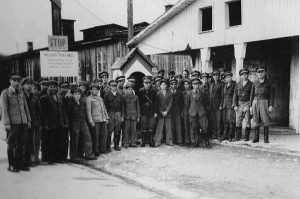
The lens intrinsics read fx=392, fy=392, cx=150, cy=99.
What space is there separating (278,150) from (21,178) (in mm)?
6153

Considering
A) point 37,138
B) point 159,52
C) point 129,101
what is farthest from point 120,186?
point 159,52

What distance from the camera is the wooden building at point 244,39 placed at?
12016 millimetres

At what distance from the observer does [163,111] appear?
11.1 m

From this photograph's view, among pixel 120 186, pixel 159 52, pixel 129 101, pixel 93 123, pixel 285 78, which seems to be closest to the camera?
pixel 120 186

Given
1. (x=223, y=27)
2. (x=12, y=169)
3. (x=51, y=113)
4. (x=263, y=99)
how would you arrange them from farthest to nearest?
(x=223, y=27) → (x=263, y=99) → (x=51, y=113) → (x=12, y=169)

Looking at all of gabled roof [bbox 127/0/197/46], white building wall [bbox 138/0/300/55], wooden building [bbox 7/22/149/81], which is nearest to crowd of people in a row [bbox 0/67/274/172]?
white building wall [bbox 138/0/300/55]

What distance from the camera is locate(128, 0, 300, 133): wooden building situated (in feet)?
39.4

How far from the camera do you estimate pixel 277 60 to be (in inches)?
542

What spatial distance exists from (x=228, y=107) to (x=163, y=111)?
1.88m

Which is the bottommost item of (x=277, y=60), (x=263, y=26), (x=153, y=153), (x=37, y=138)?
(x=153, y=153)

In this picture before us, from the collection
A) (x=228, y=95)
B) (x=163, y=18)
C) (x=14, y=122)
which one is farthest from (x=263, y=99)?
(x=163, y=18)

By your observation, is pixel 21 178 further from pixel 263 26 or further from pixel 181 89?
pixel 263 26

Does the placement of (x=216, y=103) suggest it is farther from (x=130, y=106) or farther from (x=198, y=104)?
(x=130, y=106)

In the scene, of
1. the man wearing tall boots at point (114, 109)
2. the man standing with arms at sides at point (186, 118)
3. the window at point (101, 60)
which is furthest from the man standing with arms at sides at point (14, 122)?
the window at point (101, 60)
